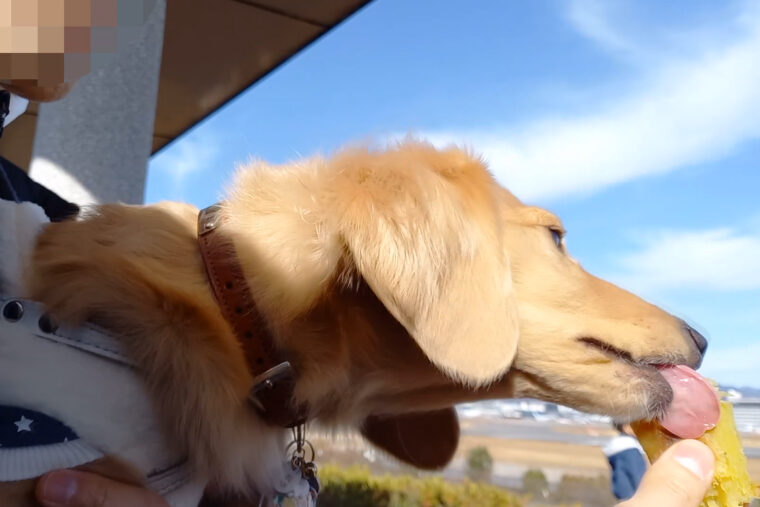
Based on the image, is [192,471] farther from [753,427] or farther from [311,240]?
[753,427]

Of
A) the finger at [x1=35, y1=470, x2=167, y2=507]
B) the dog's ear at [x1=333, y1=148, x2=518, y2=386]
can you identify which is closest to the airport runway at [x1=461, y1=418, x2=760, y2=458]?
the dog's ear at [x1=333, y1=148, x2=518, y2=386]

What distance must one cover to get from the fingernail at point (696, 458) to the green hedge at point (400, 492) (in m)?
4.02

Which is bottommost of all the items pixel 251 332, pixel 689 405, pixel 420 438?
pixel 420 438

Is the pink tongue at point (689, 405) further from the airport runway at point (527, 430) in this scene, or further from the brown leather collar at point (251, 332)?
the airport runway at point (527, 430)

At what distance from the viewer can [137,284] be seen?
1.57 meters

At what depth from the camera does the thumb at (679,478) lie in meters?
1.63

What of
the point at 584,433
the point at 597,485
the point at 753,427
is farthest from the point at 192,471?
the point at 597,485

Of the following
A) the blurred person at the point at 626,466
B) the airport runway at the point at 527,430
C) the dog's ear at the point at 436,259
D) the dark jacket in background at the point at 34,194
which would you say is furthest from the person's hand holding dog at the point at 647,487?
the airport runway at the point at 527,430

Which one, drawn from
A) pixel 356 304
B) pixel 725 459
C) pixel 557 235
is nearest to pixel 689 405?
pixel 725 459

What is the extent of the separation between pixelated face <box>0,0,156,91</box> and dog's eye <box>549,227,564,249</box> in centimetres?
131

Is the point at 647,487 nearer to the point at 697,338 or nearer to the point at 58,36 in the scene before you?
the point at 697,338

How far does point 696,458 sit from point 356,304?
901 mm

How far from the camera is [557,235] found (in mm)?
2234

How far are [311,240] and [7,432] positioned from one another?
0.77 m
